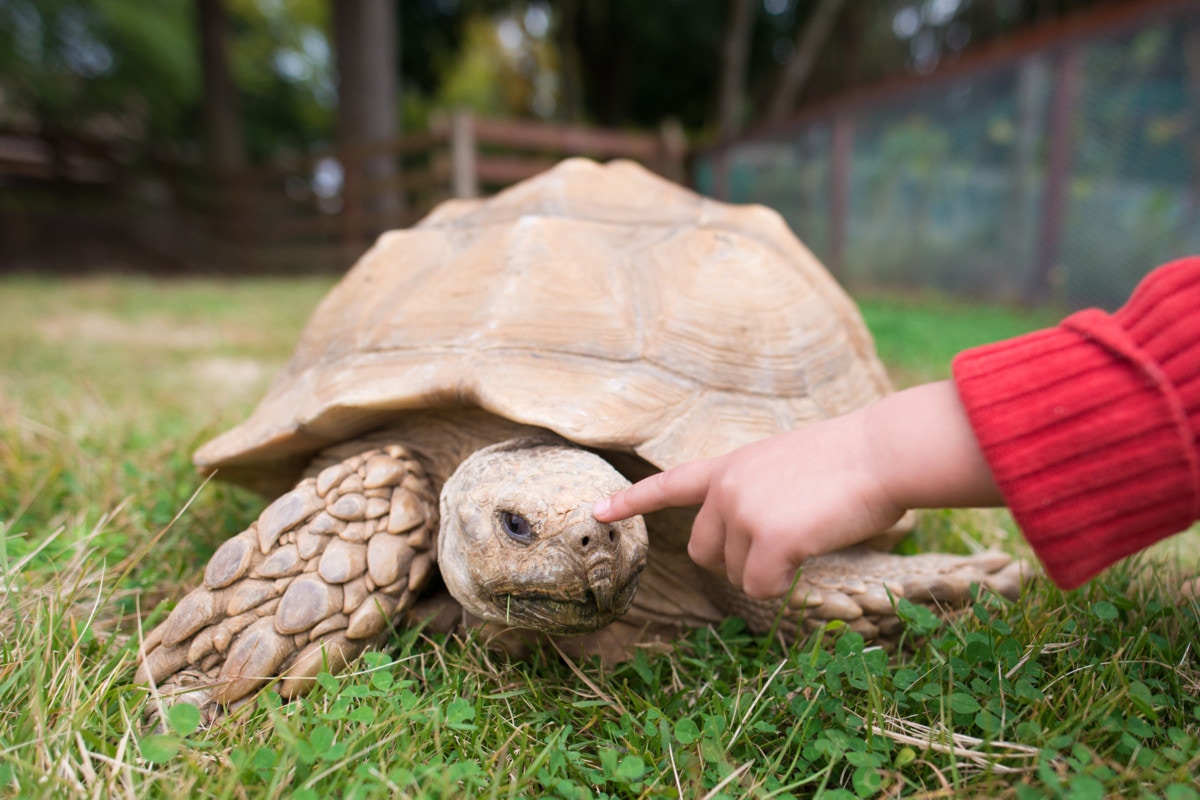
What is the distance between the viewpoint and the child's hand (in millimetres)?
1045

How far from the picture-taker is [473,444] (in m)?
1.69

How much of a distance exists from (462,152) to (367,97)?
9.63ft

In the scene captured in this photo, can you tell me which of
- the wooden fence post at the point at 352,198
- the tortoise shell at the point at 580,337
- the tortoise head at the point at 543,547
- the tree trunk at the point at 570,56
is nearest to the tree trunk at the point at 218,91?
the wooden fence post at the point at 352,198

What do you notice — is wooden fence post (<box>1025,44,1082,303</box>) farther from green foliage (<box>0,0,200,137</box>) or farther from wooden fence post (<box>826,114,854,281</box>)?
green foliage (<box>0,0,200,137</box>)

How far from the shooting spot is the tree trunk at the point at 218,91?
1362 cm

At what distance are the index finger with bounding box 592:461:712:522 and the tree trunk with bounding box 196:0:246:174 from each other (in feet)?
47.2

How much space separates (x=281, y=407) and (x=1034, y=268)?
244 inches

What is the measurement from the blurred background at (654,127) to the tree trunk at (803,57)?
0.06m

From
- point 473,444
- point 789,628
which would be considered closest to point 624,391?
point 473,444

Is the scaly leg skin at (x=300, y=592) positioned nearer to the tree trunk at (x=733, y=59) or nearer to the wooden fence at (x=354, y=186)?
the wooden fence at (x=354, y=186)

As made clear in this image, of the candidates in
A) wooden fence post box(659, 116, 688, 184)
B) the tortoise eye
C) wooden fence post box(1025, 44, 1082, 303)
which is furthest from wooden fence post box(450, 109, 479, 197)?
the tortoise eye

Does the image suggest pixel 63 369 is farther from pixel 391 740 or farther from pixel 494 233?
pixel 391 740

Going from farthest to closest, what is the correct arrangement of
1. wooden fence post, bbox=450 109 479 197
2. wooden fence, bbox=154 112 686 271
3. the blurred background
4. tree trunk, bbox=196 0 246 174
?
1. tree trunk, bbox=196 0 246 174
2. wooden fence, bbox=154 112 686 271
3. wooden fence post, bbox=450 109 479 197
4. the blurred background

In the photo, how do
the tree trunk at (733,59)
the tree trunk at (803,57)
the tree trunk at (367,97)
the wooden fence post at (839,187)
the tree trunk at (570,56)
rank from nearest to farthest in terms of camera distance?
1. the wooden fence post at (839,187)
2. the tree trunk at (367,97)
3. the tree trunk at (733,59)
4. the tree trunk at (803,57)
5. the tree trunk at (570,56)
